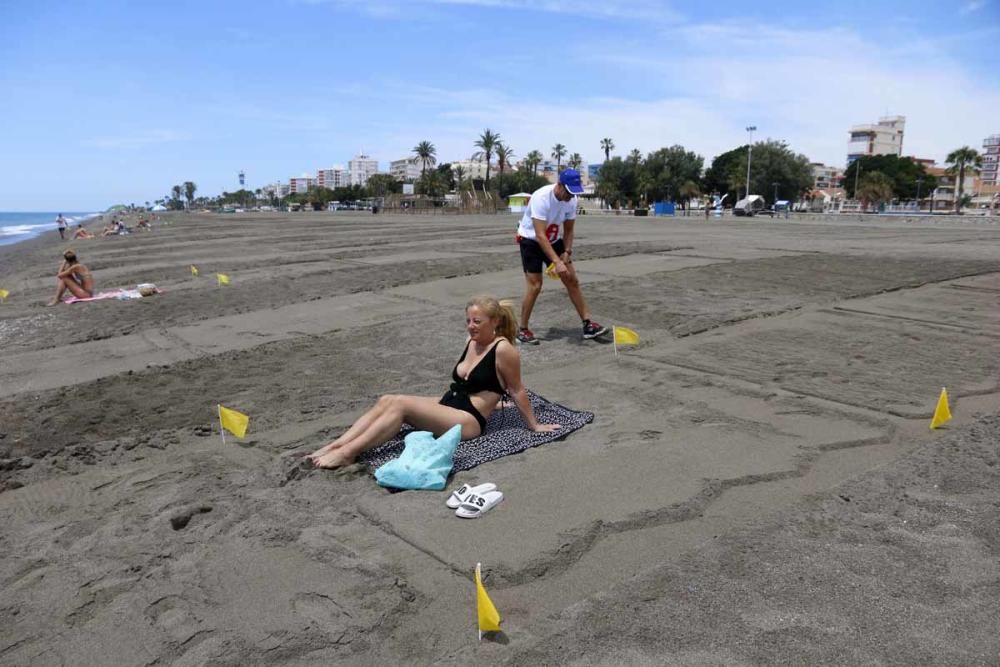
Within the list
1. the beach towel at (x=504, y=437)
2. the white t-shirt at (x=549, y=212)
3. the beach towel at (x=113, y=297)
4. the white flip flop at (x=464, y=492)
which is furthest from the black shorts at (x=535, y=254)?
the beach towel at (x=113, y=297)

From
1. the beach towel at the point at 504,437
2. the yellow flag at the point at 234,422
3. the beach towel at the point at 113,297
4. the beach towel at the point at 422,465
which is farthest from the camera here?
the beach towel at the point at 113,297

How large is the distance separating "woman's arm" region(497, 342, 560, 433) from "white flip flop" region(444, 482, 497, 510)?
860 millimetres

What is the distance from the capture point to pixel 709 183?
9706 cm

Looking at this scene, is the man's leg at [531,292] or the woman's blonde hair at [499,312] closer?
the woman's blonde hair at [499,312]

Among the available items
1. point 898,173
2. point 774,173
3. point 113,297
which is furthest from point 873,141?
point 113,297

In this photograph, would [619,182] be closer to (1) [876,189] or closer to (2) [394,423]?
(1) [876,189]

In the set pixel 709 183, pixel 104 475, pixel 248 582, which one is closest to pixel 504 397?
pixel 248 582

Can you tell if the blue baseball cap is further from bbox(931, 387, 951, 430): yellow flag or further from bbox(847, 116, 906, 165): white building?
bbox(847, 116, 906, 165): white building

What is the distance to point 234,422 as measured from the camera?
4.69 metres

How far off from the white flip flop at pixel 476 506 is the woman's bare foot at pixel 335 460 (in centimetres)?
91

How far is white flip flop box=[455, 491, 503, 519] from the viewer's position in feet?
11.2

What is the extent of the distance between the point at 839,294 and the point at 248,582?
840cm

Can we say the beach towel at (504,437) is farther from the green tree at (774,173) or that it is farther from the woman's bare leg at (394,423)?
the green tree at (774,173)

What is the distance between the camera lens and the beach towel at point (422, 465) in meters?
3.75
